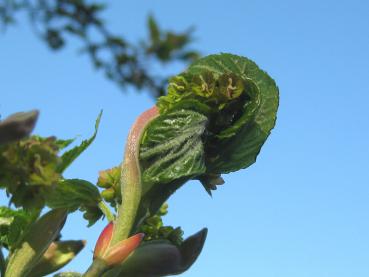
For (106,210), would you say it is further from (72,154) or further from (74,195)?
(72,154)

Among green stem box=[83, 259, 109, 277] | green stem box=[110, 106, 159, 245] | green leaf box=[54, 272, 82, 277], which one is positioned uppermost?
green stem box=[110, 106, 159, 245]

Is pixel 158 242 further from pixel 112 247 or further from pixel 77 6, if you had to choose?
pixel 77 6

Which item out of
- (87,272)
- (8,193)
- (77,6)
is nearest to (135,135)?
(87,272)

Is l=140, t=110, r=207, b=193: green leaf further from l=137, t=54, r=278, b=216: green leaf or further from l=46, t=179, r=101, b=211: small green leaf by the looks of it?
l=46, t=179, r=101, b=211: small green leaf

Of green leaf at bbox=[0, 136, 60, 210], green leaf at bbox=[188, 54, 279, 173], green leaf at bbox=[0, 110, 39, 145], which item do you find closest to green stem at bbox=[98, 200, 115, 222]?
green leaf at bbox=[188, 54, 279, 173]

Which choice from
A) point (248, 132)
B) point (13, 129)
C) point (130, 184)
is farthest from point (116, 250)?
point (13, 129)

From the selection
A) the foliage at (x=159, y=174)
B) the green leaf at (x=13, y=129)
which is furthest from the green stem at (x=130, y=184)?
the green leaf at (x=13, y=129)

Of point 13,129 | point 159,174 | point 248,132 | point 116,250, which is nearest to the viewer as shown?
point 13,129
